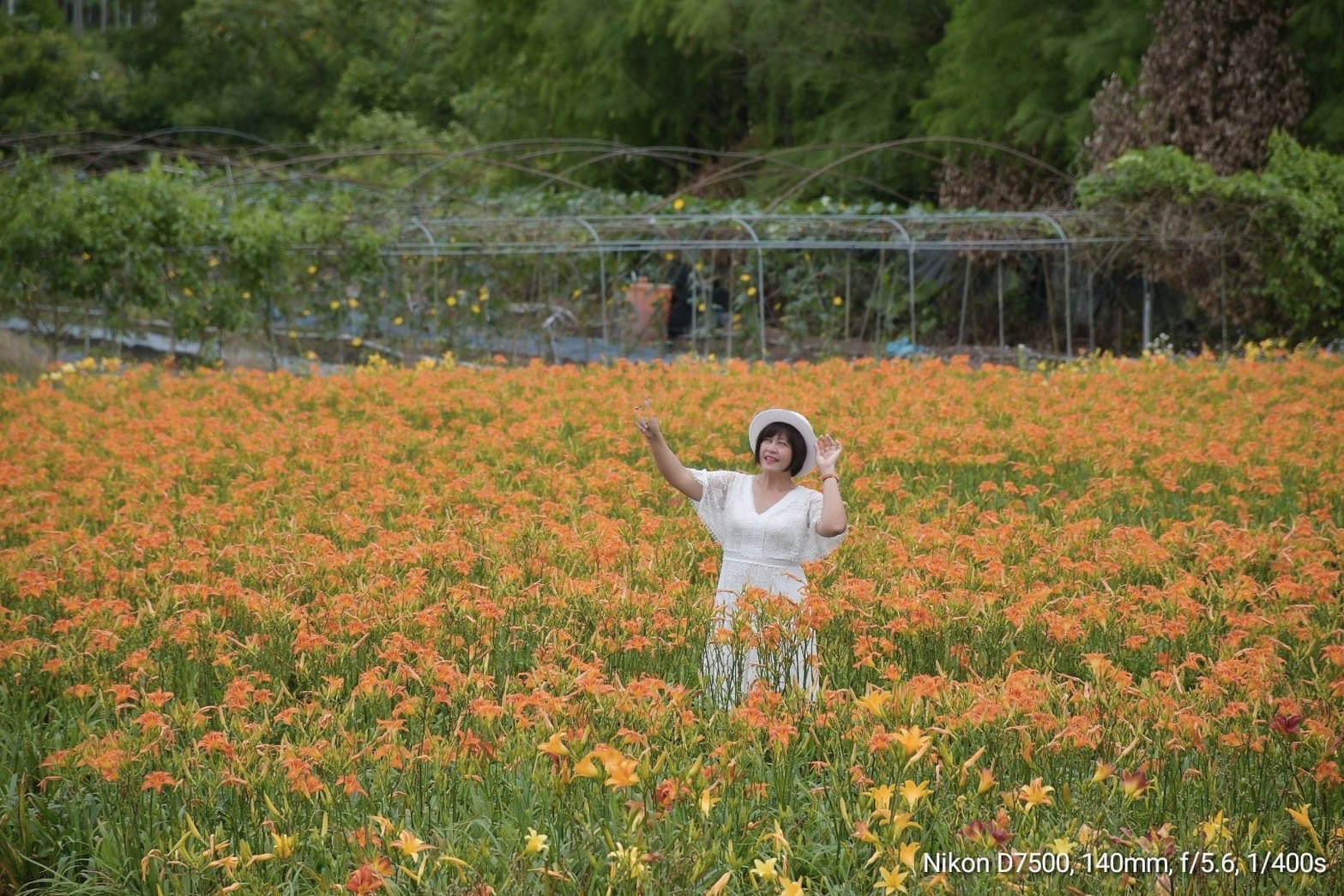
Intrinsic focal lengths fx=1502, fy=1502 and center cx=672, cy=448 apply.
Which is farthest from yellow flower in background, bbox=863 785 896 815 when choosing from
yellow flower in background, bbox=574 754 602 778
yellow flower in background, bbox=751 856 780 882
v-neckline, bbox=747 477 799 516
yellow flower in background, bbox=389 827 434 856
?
v-neckline, bbox=747 477 799 516

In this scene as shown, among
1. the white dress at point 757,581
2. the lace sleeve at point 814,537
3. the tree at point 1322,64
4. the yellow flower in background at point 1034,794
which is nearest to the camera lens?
the yellow flower in background at point 1034,794

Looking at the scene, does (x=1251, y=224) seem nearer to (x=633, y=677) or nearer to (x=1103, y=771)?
(x=633, y=677)

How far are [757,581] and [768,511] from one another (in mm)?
230

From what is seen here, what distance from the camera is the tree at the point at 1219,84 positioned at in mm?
17406

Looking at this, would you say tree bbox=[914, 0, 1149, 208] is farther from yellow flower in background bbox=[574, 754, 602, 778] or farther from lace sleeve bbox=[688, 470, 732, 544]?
yellow flower in background bbox=[574, 754, 602, 778]

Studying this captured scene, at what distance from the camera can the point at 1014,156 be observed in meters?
21.2

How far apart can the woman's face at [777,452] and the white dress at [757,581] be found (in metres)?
0.10

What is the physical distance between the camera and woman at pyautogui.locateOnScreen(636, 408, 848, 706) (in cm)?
464

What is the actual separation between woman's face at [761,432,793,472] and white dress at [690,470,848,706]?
0.10 metres

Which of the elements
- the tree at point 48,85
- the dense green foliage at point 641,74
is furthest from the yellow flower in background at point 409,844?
the tree at point 48,85

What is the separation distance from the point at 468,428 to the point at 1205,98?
12.9 m

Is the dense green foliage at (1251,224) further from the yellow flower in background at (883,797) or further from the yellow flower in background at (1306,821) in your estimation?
the yellow flower in background at (883,797)

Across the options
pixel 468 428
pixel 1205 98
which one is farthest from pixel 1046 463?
pixel 1205 98

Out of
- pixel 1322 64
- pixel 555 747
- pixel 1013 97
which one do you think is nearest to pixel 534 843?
pixel 555 747
